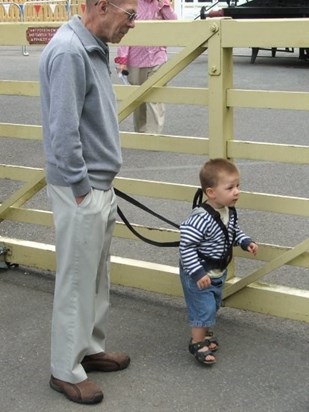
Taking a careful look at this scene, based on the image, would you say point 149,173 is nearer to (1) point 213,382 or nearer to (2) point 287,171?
(2) point 287,171

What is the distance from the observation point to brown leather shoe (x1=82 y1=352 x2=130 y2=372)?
3691 millimetres

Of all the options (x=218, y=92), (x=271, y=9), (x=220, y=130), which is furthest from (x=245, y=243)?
(x=271, y=9)

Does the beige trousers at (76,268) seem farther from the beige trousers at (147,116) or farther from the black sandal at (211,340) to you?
the beige trousers at (147,116)

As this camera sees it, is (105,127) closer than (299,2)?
Yes

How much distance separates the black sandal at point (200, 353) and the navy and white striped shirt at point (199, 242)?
0.38 metres

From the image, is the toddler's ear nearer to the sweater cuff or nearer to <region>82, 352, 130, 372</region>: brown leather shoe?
the sweater cuff

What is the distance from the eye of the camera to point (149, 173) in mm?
7676

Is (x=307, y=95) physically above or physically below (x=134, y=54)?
above

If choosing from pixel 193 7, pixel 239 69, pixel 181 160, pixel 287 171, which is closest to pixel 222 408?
pixel 287 171

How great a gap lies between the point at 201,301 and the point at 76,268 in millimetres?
776

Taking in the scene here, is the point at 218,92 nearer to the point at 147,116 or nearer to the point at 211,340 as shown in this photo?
the point at 211,340

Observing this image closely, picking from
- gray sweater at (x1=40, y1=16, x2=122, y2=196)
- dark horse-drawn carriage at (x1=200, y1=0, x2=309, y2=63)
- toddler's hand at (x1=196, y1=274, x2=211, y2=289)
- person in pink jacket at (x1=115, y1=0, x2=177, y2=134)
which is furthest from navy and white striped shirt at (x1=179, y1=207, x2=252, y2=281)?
dark horse-drawn carriage at (x1=200, y1=0, x2=309, y2=63)

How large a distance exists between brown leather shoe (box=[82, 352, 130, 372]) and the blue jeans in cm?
43

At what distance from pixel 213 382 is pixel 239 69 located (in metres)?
12.7
